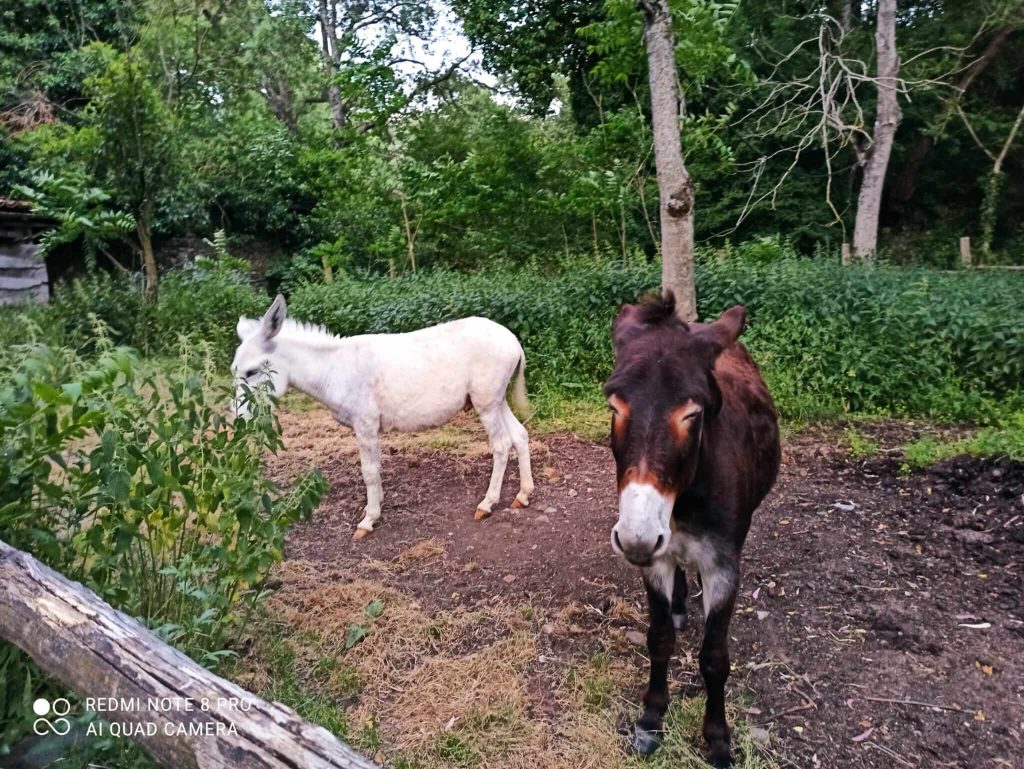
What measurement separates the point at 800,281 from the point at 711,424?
5129 mm

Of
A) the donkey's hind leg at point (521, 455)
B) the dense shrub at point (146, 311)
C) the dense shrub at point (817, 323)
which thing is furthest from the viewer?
the dense shrub at point (146, 311)

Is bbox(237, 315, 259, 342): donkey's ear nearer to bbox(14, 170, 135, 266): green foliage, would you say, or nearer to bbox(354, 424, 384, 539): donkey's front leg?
bbox(354, 424, 384, 539): donkey's front leg

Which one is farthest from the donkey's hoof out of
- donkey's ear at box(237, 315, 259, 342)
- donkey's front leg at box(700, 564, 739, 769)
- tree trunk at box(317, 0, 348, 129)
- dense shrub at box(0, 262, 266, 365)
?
tree trunk at box(317, 0, 348, 129)

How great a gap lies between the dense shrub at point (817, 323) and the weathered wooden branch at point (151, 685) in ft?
18.4

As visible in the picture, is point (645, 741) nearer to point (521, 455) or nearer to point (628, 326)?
point (628, 326)

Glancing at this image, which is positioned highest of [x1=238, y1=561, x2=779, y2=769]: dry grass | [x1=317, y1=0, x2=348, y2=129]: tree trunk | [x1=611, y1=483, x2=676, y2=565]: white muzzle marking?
[x1=317, y1=0, x2=348, y2=129]: tree trunk

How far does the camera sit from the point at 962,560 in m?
3.60

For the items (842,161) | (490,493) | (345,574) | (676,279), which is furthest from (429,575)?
(842,161)

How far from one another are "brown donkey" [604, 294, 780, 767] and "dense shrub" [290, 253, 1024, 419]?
155 inches

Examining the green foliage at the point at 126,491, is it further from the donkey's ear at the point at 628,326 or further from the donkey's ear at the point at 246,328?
the donkey's ear at the point at 246,328

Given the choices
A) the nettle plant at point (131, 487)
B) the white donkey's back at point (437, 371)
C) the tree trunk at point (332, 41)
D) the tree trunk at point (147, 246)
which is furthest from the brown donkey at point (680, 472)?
the tree trunk at point (332, 41)

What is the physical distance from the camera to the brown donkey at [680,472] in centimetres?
193

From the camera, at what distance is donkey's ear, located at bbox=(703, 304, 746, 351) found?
2.34 m

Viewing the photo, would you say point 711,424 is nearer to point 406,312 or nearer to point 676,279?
point 676,279
